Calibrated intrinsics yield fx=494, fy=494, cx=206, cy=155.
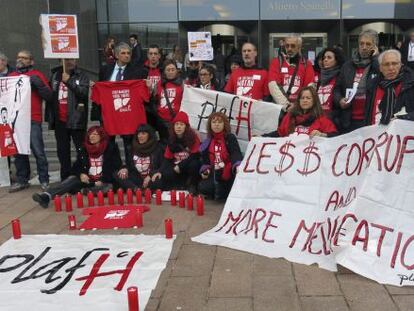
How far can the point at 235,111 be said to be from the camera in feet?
21.8

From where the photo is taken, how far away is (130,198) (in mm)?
6406

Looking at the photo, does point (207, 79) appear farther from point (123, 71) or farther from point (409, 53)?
point (409, 53)

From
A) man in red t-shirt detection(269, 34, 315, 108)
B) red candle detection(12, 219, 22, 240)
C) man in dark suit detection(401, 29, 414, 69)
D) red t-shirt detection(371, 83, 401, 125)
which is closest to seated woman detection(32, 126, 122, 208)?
red candle detection(12, 219, 22, 240)

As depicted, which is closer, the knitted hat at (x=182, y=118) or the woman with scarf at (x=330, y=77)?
the woman with scarf at (x=330, y=77)

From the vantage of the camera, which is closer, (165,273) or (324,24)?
(165,273)

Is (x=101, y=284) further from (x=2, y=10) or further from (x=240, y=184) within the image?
(x=2, y=10)

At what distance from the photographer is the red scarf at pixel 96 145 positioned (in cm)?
690

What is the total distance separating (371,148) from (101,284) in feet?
8.46

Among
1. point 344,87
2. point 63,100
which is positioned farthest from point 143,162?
point 344,87

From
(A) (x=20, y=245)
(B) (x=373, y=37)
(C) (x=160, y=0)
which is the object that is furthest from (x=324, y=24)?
(A) (x=20, y=245)

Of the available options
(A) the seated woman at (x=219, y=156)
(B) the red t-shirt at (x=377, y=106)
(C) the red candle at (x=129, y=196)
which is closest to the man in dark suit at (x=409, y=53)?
(B) the red t-shirt at (x=377, y=106)

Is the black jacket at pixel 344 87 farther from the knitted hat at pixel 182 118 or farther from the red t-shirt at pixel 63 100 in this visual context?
the red t-shirt at pixel 63 100

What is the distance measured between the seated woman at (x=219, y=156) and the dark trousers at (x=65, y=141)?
2.02 meters

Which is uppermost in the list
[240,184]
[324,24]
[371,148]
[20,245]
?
[324,24]
